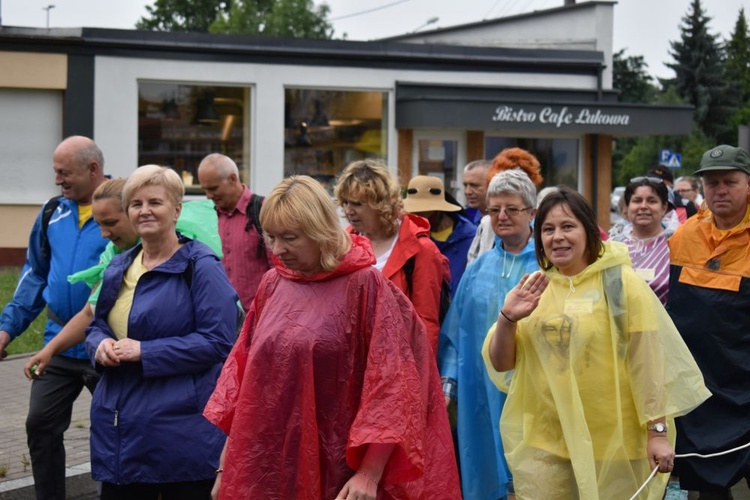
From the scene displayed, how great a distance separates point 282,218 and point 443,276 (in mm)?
2361

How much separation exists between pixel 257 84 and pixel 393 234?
1426cm

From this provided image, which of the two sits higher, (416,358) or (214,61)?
(214,61)

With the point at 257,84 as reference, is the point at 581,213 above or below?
below

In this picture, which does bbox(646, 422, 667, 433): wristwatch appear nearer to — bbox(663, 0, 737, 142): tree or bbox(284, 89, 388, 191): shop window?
bbox(284, 89, 388, 191): shop window

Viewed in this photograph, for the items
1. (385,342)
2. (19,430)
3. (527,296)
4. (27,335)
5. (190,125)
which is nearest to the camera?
(385,342)

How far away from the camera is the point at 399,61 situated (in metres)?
20.4

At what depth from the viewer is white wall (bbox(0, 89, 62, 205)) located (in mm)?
18422

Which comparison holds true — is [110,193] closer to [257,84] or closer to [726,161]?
[726,161]

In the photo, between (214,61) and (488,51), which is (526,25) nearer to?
(488,51)

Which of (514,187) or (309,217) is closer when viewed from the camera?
(309,217)

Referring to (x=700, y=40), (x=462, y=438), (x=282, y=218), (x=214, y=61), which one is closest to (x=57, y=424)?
(x=462, y=438)

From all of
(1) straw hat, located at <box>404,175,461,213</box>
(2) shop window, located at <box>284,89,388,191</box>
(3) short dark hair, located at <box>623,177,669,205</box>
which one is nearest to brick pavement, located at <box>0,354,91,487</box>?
(1) straw hat, located at <box>404,175,461,213</box>

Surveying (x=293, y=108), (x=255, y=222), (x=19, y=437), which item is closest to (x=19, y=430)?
(x=19, y=437)

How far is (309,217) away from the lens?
11.5ft
